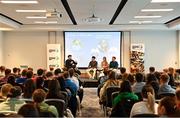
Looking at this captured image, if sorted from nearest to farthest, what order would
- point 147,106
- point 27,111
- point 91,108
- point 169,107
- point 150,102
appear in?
point 27,111
point 169,107
point 150,102
point 147,106
point 91,108

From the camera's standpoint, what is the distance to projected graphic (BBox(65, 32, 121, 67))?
1692 centimetres

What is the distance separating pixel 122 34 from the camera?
17000mm

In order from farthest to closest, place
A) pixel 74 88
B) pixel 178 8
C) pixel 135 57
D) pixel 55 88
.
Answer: pixel 135 57 → pixel 178 8 → pixel 74 88 → pixel 55 88

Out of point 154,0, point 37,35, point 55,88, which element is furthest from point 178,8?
point 37,35

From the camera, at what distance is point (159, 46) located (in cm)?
1717

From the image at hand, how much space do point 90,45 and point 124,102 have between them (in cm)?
1210

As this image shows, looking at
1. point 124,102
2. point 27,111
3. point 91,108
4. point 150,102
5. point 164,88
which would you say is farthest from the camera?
point 91,108

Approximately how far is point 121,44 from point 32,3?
27.6 feet

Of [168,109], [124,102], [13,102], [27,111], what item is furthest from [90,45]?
[27,111]

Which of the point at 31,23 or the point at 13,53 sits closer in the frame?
the point at 31,23

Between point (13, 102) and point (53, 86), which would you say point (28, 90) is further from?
point (13, 102)

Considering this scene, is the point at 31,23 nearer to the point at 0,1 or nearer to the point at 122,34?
the point at 122,34

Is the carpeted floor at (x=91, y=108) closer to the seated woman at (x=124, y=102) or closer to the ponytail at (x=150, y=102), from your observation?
the seated woman at (x=124, y=102)

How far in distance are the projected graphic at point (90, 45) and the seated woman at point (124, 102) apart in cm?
1184
